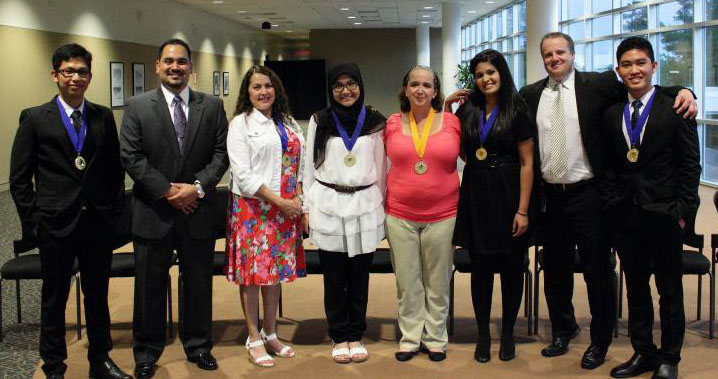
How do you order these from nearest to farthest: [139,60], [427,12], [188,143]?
[188,143] → [139,60] → [427,12]

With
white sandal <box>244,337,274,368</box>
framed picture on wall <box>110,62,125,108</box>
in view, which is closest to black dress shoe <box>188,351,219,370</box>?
white sandal <box>244,337,274,368</box>

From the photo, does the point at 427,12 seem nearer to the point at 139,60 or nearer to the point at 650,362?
the point at 139,60

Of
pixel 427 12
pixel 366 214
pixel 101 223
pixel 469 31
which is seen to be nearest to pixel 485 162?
pixel 366 214

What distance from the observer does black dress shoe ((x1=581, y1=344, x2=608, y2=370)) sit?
12.4 ft

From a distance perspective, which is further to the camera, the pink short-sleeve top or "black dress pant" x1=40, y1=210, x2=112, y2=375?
the pink short-sleeve top

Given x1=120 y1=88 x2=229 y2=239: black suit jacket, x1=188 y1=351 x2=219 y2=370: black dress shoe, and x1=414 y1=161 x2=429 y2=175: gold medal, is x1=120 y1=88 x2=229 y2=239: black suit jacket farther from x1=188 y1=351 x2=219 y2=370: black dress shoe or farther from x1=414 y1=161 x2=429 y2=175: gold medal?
x1=414 y1=161 x2=429 y2=175: gold medal

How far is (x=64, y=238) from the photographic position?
342 cm

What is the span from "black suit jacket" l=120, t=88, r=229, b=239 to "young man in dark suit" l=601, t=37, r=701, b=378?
2.11m

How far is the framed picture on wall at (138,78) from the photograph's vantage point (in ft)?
50.3

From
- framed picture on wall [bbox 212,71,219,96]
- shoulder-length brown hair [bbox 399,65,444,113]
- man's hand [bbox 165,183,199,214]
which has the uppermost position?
framed picture on wall [bbox 212,71,219,96]

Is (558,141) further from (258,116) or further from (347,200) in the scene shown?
(258,116)

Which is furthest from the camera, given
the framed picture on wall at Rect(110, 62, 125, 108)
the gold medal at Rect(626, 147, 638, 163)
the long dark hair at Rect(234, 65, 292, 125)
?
the framed picture on wall at Rect(110, 62, 125, 108)

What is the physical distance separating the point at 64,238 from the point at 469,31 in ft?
85.2

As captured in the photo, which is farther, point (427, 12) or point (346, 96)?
point (427, 12)
